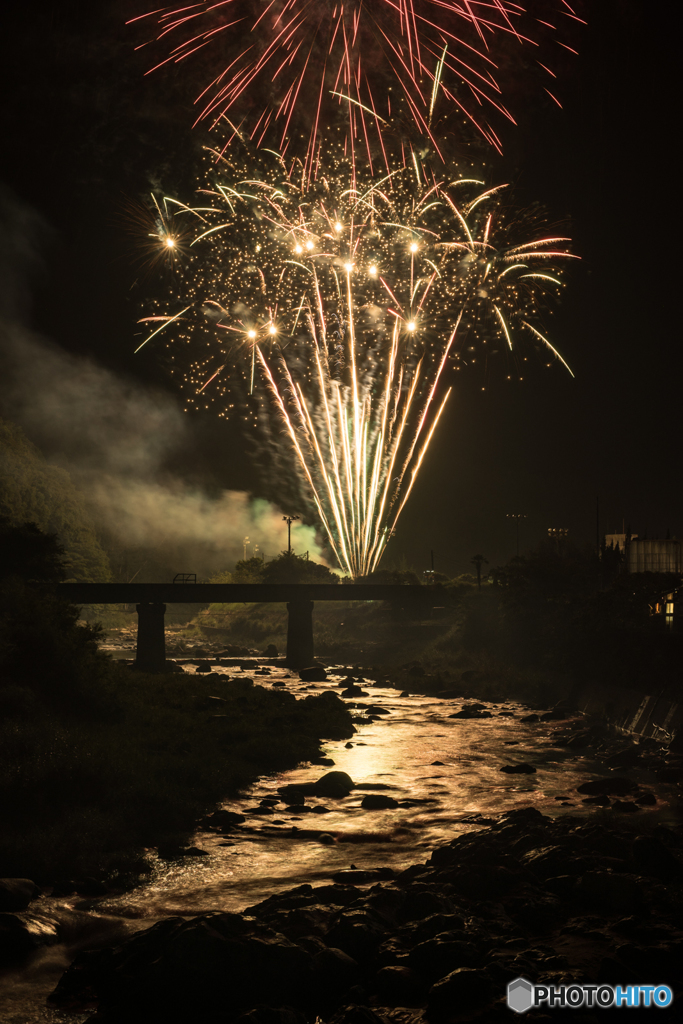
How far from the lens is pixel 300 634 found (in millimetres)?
101750

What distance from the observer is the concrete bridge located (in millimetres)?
86812

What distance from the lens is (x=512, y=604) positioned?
81188 mm

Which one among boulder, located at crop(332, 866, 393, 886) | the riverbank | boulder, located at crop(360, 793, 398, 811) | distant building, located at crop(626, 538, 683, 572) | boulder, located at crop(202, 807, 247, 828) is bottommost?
boulder, located at crop(360, 793, 398, 811)

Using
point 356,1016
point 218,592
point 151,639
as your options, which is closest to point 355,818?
point 356,1016

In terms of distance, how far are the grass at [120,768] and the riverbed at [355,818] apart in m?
1.55

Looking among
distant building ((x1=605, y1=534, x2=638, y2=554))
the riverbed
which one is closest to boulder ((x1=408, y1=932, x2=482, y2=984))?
the riverbed

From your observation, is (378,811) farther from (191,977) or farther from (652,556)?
(652,556)

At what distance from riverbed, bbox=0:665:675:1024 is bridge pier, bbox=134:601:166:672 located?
117ft

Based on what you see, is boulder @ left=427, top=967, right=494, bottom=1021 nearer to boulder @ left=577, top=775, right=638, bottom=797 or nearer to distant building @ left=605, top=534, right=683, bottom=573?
boulder @ left=577, top=775, right=638, bottom=797

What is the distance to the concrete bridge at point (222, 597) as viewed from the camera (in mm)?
86812

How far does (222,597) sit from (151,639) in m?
10.5

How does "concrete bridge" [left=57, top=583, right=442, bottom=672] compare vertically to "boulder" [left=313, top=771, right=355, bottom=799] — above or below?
above

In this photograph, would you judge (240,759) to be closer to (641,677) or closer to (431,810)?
(431,810)

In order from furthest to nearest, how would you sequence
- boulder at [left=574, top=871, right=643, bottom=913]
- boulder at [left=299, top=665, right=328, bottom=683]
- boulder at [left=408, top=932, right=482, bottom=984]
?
1. boulder at [left=299, top=665, right=328, bottom=683]
2. boulder at [left=574, top=871, right=643, bottom=913]
3. boulder at [left=408, top=932, right=482, bottom=984]
